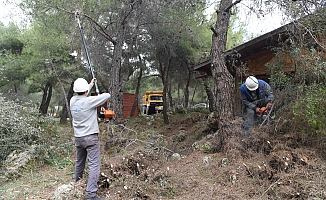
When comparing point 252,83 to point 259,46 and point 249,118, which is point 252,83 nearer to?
point 249,118

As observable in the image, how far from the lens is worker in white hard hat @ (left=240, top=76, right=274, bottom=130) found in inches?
208

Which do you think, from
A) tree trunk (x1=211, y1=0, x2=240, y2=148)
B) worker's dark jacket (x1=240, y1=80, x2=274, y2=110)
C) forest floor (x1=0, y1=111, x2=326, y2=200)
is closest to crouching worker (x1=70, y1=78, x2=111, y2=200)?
forest floor (x1=0, y1=111, x2=326, y2=200)

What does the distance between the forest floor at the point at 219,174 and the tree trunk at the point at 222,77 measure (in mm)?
240

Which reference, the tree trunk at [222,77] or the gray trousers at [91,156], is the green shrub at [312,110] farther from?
the gray trousers at [91,156]

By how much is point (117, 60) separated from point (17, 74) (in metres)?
8.65

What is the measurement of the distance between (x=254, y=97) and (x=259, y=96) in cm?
14

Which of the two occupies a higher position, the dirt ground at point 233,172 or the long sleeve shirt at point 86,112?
the long sleeve shirt at point 86,112

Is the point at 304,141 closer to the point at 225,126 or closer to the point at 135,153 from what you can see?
the point at 225,126

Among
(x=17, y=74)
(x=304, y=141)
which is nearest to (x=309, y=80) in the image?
(x=304, y=141)

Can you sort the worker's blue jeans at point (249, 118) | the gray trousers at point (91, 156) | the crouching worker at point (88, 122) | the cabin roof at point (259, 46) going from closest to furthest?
the gray trousers at point (91, 156)
the crouching worker at point (88, 122)
the worker's blue jeans at point (249, 118)
the cabin roof at point (259, 46)

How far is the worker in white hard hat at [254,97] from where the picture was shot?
5.28 m

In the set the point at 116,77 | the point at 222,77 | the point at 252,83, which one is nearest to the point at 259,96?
the point at 252,83

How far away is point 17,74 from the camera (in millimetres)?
13180

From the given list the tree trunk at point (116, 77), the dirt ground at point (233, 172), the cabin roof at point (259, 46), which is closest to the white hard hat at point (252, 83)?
the dirt ground at point (233, 172)
